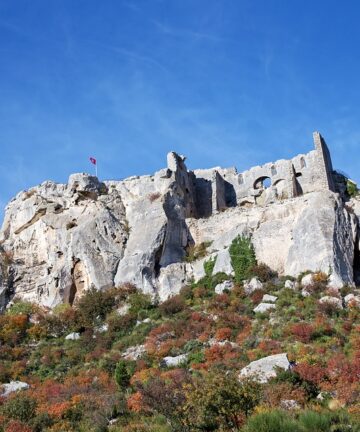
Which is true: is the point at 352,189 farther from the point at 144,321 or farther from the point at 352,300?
the point at 144,321

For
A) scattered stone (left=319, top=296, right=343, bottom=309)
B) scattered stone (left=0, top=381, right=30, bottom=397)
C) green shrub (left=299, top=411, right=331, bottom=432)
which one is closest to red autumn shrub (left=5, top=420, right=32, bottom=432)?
scattered stone (left=0, top=381, right=30, bottom=397)

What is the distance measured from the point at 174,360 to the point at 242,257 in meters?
10.8

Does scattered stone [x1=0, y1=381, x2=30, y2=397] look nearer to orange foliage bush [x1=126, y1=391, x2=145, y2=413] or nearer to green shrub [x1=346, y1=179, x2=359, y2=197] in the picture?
orange foliage bush [x1=126, y1=391, x2=145, y2=413]

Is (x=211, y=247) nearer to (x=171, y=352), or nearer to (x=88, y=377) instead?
(x=171, y=352)

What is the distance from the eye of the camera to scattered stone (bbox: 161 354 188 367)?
26672mm

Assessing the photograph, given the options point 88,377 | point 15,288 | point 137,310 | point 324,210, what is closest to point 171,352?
point 88,377

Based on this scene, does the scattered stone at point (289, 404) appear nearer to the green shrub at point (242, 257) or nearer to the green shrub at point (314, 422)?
the green shrub at point (314, 422)

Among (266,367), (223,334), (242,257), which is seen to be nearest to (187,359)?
(223,334)

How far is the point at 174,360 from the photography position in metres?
27.1

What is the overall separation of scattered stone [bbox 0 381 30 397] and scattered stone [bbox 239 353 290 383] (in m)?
10.4

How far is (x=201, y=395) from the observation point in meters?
17.2

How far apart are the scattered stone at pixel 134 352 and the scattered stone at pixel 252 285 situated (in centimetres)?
737

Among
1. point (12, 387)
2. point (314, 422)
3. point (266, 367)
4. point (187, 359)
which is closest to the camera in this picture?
point (314, 422)

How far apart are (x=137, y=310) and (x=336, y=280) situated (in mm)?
11350
